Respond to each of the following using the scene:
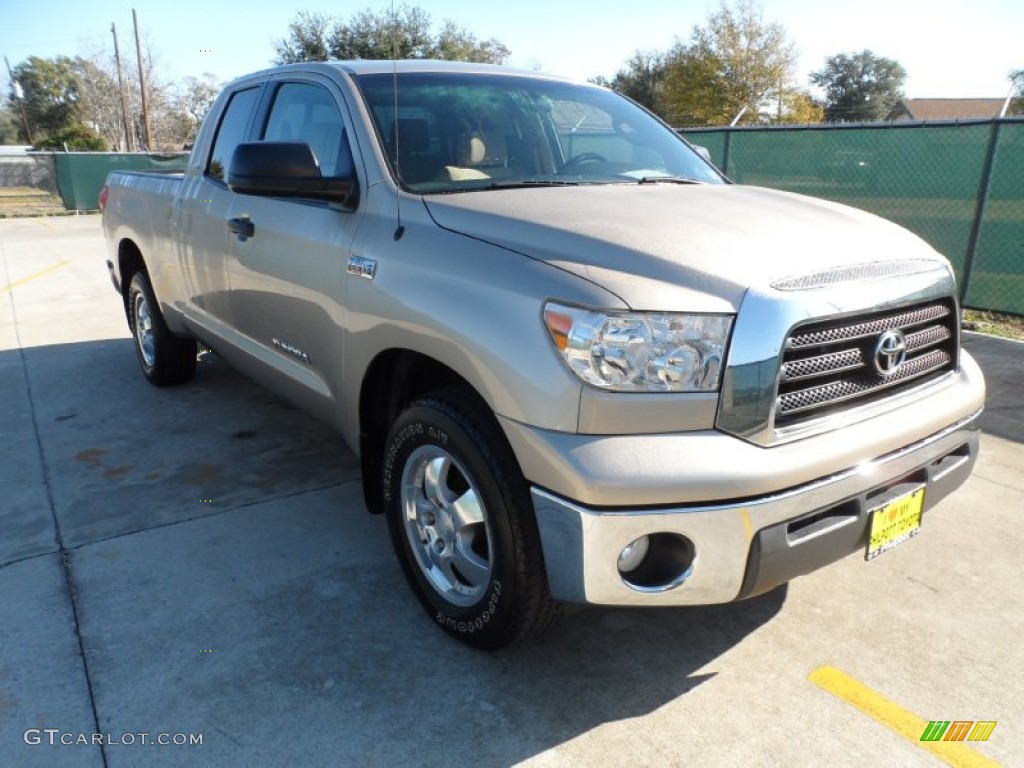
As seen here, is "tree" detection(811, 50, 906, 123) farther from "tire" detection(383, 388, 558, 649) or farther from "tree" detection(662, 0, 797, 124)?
"tire" detection(383, 388, 558, 649)

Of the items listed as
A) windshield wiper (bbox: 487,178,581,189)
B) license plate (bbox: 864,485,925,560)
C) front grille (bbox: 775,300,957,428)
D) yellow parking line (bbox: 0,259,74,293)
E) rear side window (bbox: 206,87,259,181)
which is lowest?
yellow parking line (bbox: 0,259,74,293)

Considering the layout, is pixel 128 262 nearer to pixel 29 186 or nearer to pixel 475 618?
pixel 475 618

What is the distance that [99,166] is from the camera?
2131 cm

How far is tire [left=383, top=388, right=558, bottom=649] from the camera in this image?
239 cm

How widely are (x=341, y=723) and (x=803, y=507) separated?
145 cm

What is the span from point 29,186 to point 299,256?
2535 centimetres

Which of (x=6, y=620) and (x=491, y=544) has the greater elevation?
(x=491, y=544)

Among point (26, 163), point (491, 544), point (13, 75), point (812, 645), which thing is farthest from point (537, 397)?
point (13, 75)

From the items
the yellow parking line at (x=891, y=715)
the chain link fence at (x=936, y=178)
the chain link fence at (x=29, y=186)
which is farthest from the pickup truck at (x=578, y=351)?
the chain link fence at (x=29, y=186)

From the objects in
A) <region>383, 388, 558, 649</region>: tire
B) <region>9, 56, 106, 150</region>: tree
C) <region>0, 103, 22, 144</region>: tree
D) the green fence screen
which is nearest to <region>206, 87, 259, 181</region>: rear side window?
<region>383, 388, 558, 649</region>: tire

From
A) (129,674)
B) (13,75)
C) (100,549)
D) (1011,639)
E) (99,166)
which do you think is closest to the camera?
(129,674)

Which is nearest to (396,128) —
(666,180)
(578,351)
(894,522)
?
(666,180)

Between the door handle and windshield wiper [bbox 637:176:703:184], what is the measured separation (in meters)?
1.72

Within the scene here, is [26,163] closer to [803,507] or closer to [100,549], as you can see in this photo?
[100,549]
